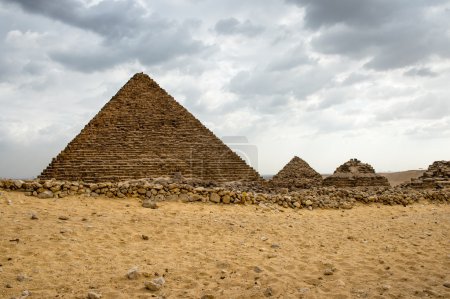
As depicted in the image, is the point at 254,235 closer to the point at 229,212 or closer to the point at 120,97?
the point at 229,212

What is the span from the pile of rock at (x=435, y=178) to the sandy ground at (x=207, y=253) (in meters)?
14.1

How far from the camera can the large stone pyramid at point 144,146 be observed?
17.7m

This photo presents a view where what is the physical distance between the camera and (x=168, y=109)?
21297 millimetres

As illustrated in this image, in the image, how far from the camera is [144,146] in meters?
19.0

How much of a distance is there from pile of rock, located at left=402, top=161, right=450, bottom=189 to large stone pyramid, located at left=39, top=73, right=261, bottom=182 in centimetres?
1055

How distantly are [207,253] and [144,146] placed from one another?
14468 mm

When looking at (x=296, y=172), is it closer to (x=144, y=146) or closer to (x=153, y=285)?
(x=144, y=146)

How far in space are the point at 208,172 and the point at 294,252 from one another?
1352cm

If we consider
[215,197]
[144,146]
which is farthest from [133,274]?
[144,146]

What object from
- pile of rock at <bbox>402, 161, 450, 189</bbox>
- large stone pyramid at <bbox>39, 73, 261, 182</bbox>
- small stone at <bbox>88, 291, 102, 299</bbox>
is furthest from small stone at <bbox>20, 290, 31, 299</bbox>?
pile of rock at <bbox>402, 161, 450, 189</bbox>

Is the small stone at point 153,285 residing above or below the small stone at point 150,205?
below

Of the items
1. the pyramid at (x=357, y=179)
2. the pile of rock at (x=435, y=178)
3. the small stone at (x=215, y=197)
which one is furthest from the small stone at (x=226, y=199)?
the pyramid at (x=357, y=179)

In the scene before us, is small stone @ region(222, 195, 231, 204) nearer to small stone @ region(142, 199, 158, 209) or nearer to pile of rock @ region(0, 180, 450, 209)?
pile of rock @ region(0, 180, 450, 209)

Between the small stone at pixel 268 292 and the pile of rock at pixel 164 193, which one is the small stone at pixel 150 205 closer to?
the pile of rock at pixel 164 193
